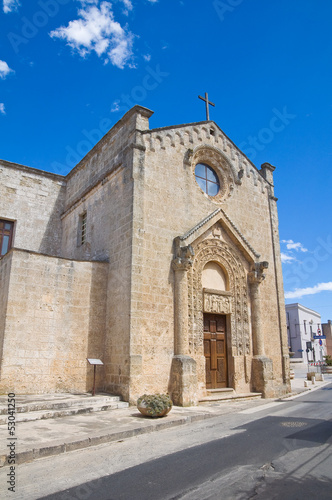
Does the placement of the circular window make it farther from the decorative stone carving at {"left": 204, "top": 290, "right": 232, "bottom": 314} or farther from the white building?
the white building

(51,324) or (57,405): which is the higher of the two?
(51,324)

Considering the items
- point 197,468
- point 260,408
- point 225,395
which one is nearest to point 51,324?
point 225,395

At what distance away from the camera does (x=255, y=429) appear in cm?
757

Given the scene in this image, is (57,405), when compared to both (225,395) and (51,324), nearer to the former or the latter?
(51,324)

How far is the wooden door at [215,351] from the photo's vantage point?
1255 cm

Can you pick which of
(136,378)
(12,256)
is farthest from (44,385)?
(12,256)

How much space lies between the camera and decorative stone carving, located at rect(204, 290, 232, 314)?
12680mm

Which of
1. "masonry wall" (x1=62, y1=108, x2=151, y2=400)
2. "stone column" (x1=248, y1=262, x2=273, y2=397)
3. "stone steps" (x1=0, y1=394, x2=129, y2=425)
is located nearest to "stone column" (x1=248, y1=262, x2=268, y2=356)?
"stone column" (x1=248, y1=262, x2=273, y2=397)

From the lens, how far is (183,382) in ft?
35.0

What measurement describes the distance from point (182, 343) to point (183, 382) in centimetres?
113

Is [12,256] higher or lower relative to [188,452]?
higher

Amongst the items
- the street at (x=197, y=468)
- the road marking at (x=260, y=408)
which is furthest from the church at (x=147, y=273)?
the street at (x=197, y=468)

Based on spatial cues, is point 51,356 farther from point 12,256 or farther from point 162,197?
point 162,197

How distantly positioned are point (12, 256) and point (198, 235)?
5952 mm
